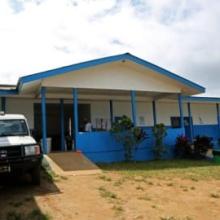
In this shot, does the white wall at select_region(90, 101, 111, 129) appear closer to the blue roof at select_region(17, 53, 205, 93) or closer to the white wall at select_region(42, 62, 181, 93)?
the white wall at select_region(42, 62, 181, 93)

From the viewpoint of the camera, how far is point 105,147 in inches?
590

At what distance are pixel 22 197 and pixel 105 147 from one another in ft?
24.2

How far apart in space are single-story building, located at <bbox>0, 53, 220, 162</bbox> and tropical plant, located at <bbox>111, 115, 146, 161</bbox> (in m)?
0.46

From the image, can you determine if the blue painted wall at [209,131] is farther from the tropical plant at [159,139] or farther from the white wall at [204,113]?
the tropical plant at [159,139]

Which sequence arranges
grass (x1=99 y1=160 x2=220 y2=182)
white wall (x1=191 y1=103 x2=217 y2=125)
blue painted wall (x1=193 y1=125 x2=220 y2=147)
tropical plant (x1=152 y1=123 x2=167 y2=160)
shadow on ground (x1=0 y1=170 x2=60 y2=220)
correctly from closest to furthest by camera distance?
1. shadow on ground (x1=0 y1=170 x2=60 y2=220)
2. grass (x1=99 y1=160 x2=220 y2=182)
3. tropical plant (x1=152 y1=123 x2=167 y2=160)
4. blue painted wall (x1=193 y1=125 x2=220 y2=147)
5. white wall (x1=191 y1=103 x2=217 y2=125)

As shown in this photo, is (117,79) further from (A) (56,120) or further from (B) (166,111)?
(A) (56,120)

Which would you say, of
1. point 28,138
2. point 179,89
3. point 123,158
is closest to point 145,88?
point 179,89

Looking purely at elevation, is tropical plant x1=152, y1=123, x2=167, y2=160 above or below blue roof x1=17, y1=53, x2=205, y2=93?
below

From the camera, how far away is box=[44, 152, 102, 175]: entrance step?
11226 mm

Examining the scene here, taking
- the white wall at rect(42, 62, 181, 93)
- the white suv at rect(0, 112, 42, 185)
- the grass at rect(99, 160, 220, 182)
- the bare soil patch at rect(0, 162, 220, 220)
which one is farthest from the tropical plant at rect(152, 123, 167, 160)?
the white suv at rect(0, 112, 42, 185)

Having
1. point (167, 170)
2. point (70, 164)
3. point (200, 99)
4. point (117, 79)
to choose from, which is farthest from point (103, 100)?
point (167, 170)

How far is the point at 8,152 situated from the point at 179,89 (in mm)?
11224

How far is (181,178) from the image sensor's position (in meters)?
10.6

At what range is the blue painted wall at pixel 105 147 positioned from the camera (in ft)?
47.8
